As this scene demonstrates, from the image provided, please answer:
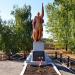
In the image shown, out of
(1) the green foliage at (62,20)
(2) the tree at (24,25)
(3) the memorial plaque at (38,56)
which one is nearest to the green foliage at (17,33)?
(2) the tree at (24,25)

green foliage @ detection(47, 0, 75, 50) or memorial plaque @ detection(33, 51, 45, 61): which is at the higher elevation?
green foliage @ detection(47, 0, 75, 50)

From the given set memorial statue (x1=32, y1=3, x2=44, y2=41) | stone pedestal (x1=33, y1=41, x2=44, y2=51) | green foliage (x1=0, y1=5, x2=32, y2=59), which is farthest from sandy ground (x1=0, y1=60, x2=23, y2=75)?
green foliage (x1=0, y1=5, x2=32, y2=59)

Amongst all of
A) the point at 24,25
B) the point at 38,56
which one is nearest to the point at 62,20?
the point at 24,25

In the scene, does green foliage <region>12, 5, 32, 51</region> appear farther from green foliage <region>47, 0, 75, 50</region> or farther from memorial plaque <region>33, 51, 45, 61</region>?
memorial plaque <region>33, 51, 45, 61</region>

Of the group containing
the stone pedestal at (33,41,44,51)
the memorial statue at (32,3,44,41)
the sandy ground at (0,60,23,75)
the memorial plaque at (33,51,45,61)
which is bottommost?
the sandy ground at (0,60,23,75)

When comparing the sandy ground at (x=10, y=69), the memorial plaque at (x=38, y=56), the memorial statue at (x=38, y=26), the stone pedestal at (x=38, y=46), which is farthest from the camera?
the memorial statue at (x=38, y=26)

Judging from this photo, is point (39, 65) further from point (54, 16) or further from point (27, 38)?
point (54, 16)

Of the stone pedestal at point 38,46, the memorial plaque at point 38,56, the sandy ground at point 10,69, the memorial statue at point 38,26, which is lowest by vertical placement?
the sandy ground at point 10,69

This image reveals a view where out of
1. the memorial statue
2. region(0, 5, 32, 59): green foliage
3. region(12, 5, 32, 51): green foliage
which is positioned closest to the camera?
the memorial statue

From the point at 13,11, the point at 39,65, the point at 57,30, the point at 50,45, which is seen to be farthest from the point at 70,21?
the point at 50,45

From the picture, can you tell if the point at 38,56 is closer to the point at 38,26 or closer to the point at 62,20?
the point at 38,26

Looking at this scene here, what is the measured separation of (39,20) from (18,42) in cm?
665

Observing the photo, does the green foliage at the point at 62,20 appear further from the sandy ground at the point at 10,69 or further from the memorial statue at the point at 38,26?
the sandy ground at the point at 10,69

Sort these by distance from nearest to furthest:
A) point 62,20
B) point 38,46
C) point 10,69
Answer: point 10,69 < point 38,46 < point 62,20
